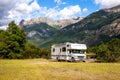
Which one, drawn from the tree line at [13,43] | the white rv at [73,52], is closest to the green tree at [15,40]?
the tree line at [13,43]

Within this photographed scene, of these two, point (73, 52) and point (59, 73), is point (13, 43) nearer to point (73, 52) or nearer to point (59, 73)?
point (73, 52)

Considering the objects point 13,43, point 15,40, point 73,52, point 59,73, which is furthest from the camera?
point 15,40

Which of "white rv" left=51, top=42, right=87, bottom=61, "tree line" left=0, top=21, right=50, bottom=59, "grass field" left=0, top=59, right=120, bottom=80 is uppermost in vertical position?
"tree line" left=0, top=21, right=50, bottom=59

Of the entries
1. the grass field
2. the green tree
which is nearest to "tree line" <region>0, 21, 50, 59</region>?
the green tree

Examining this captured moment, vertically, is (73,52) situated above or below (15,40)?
below

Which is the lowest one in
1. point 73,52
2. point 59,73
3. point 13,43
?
point 59,73

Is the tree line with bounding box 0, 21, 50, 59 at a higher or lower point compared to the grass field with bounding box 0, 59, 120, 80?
higher

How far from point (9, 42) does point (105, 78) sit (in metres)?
58.3

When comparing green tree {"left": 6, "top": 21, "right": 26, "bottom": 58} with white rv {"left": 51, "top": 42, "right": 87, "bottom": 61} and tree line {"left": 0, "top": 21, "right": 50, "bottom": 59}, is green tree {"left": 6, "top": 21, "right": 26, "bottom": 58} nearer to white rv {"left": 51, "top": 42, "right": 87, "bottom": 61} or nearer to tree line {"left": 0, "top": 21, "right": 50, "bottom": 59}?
tree line {"left": 0, "top": 21, "right": 50, "bottom": 59}

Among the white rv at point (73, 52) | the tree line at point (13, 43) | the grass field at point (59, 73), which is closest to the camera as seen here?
the grass field at point (59, 73)

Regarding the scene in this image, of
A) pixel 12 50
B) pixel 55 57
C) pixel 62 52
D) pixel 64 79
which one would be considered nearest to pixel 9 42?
pixel 12 50

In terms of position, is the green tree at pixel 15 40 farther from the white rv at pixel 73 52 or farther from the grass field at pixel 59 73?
the grass field at pixel 59 73

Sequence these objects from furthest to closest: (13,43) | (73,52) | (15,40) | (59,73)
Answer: (15,40) < (13,43) < (73,52) < (59,73)

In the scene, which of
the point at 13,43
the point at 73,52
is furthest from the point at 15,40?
the point at 73,52
